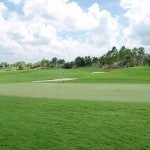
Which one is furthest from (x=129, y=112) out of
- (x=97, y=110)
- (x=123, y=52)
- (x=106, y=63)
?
(x=106, y=63)

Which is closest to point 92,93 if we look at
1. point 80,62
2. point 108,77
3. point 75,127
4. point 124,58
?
point 75,127

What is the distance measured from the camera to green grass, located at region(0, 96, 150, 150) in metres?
5.88

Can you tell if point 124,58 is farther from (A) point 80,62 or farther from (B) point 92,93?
(B) point 92,93

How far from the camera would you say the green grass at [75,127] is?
19.3ft

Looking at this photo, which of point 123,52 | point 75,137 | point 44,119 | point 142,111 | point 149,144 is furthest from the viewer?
point 123,52

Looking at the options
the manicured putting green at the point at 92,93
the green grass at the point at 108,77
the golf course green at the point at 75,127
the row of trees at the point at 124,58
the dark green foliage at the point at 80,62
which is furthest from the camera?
the dark green foliage at the point at 80,62

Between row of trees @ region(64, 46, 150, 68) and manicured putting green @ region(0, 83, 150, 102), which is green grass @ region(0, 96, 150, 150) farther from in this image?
row of trees @ region(64, 46, 150, 68)

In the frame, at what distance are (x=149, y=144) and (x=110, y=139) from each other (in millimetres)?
741

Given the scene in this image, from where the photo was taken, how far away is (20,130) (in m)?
6.81

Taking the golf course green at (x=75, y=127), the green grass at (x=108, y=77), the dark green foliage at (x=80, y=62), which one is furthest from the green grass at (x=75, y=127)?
the dark green foliage at (x=80, y=62)

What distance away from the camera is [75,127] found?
703cm

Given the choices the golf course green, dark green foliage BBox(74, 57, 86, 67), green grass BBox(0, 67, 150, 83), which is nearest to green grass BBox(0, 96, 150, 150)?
the golf course green

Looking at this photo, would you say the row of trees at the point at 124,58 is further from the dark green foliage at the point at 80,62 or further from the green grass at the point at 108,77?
the green grass at the point at 108,77

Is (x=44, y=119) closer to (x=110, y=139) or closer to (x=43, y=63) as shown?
(x=110, y=139)
